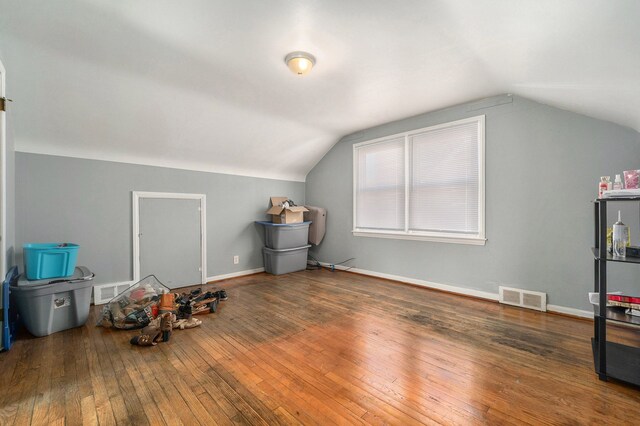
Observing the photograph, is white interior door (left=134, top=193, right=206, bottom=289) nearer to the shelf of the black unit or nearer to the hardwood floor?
the hardwood floor

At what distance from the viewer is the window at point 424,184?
10.7 ft

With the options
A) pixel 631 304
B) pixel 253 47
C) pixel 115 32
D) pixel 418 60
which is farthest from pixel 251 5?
→ pixel 631 304

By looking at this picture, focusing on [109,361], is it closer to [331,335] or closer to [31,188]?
[331,335]

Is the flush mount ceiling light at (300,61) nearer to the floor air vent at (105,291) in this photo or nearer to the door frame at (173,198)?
the door frame at (173,198)

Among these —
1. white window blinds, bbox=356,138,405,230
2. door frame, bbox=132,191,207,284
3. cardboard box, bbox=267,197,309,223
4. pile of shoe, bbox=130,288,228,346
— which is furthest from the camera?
cardboard box, bbox=267,197,309,223

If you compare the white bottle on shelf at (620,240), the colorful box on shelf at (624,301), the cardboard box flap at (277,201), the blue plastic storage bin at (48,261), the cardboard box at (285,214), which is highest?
the cardboard box flap at (277,201)

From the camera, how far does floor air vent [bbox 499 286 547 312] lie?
2.75 meters

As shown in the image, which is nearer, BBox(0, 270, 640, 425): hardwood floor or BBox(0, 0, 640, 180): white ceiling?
BBox(0, 270, 640, 425): hardwood floor

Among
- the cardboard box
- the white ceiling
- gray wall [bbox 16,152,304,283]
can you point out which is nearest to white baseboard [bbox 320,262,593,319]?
the cardboard box

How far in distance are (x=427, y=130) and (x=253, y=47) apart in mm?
2523

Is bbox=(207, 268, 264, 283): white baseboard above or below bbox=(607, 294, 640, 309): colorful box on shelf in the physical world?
below

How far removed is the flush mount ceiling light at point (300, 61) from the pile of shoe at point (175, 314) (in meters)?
2.49

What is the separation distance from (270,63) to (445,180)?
101 inches

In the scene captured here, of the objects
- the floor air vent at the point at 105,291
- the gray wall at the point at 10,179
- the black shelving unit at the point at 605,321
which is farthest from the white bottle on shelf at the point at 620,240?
the floor air vent at the point at 105,291
